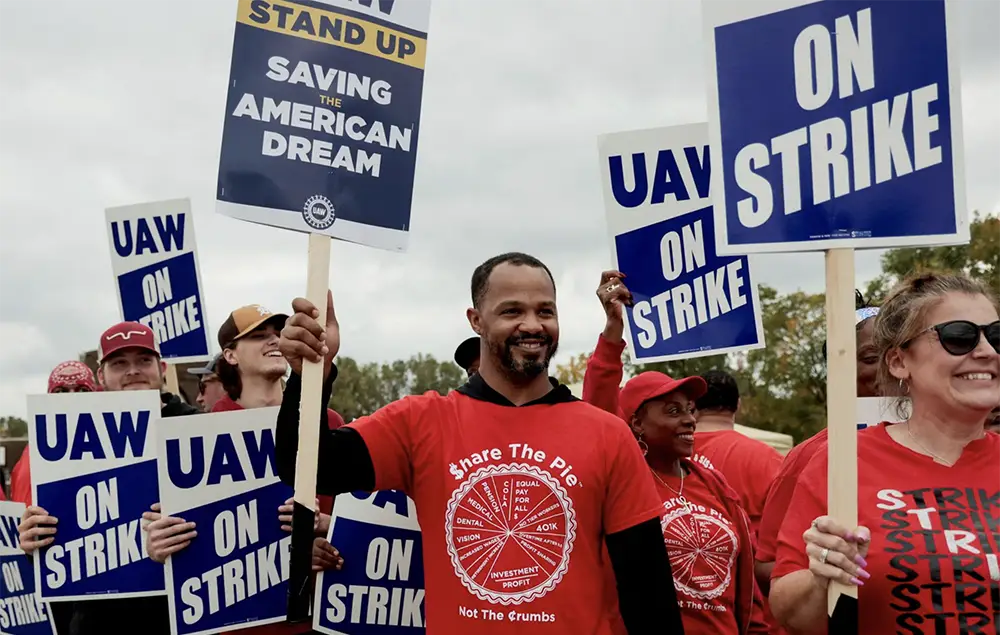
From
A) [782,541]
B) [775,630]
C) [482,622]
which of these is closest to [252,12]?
[482,622]

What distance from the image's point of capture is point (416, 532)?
13.8 feet

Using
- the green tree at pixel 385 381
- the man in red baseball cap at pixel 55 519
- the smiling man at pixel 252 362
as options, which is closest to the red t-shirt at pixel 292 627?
the smiling man at pixel 252 362

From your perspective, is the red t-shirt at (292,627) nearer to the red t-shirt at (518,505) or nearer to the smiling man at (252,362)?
the smiling man at (252,362)

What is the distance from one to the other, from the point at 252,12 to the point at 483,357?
1.41m

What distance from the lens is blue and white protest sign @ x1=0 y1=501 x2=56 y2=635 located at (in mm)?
5062

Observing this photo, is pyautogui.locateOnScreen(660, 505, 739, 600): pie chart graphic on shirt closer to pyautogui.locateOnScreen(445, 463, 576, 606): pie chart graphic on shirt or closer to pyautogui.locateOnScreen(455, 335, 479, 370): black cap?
pyautogui.locateOnScreen(445, 463, 576, 606): pie chart graphic on shirt

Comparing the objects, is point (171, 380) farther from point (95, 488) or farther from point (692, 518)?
point (692, 518)

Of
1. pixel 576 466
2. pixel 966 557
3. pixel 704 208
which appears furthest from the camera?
pixel 704 208

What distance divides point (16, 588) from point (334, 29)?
335 cm

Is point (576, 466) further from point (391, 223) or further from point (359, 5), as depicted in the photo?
point (359, 5)

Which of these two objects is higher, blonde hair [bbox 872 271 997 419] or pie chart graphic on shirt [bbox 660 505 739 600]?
blonde hair [bbox 872 271 997 419]

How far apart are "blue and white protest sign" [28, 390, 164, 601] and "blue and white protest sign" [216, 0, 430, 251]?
4.95ft

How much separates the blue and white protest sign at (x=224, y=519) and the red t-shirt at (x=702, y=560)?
62.5 inches

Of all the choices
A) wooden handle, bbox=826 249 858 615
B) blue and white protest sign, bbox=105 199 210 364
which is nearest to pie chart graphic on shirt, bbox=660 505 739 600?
wooden handle, bbox=826 249 858 615
